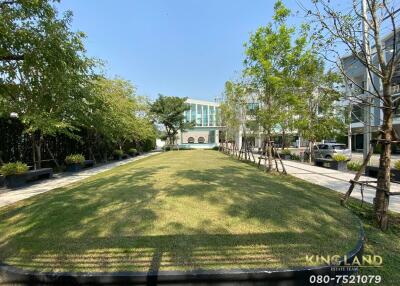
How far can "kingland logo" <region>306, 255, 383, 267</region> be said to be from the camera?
2896 mm

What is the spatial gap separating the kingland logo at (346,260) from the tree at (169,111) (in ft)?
111

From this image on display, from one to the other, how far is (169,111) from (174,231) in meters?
33.2

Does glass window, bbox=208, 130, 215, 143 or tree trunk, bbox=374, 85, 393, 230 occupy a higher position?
glass window, bbox=208, 130, 215, 143

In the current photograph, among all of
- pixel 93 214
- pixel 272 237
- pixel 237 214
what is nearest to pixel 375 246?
pixel 272 237

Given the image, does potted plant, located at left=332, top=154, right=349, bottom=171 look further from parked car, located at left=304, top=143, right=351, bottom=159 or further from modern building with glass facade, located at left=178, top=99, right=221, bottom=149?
modern building with glass facade, located at left=178, top=99, right=221, bottom=149

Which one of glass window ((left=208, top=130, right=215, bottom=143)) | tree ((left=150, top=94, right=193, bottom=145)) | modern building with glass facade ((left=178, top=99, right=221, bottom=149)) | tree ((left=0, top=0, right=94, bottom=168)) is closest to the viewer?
tree ((left=0, top=0, right=94, bottom=168))

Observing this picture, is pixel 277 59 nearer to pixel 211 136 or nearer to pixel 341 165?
pixel 341 165

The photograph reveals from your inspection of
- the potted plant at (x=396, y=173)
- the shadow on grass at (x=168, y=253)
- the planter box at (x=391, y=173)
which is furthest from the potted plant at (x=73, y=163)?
the potted plant at (x=396, y=173)

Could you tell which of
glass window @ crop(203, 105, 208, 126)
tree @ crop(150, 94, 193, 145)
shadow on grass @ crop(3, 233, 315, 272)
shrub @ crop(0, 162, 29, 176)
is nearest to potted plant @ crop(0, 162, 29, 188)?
shrub @ crop(0, 162, 29, 176)

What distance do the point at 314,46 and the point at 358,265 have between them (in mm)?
4352

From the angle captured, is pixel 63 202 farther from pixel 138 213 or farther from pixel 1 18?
pixel 1 18

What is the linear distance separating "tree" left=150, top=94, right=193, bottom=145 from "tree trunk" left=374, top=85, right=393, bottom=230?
3267 cm

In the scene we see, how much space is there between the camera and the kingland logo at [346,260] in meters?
2.90

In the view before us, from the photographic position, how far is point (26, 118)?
888cm
